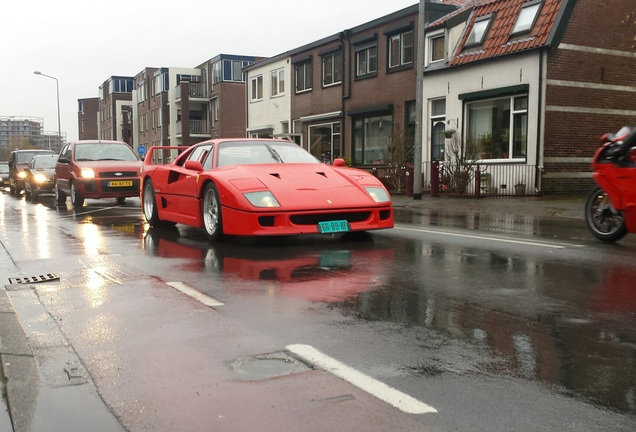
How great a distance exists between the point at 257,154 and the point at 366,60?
69.7 feet

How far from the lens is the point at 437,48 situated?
2552 cm

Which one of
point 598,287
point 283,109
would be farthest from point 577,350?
point 283,109

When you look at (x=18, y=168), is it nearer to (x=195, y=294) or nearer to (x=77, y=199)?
(x=77, y=199)

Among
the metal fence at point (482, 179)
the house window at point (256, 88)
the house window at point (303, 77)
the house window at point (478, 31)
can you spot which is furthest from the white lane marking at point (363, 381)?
the house window at point (256, 88)

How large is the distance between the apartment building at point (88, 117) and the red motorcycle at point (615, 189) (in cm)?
11709

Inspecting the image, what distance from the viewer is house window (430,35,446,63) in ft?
82.9

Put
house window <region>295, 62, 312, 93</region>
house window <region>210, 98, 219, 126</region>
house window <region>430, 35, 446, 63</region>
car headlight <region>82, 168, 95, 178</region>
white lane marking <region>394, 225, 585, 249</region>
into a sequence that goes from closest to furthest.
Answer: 1. white lane marking <region>394, 225, 585, 249</region>
2. car headlight <region>82, 168, 95, 178</region>
3. house window <region>430, 35, 446, 63</region>
4. house window <region>295, 62, 312, 93</region>
5. house window <region>210, 98, 219, 126</region>

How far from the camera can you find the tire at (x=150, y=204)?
38.1ft

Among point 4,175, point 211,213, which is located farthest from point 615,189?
point 4,175

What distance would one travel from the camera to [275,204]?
827cm

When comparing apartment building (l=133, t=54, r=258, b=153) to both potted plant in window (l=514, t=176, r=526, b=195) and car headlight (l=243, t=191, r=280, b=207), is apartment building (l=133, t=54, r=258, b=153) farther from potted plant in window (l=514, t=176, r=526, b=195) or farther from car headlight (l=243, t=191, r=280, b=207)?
car headlight (l=243, t=191, r=280, b=207)

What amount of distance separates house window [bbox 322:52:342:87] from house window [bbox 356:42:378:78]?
1527mm

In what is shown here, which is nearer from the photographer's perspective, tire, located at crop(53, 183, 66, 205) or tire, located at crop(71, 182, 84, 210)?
tire, located at crop(71, 182, 84, 210)

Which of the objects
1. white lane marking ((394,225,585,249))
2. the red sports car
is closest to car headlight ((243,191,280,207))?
the red sports car
